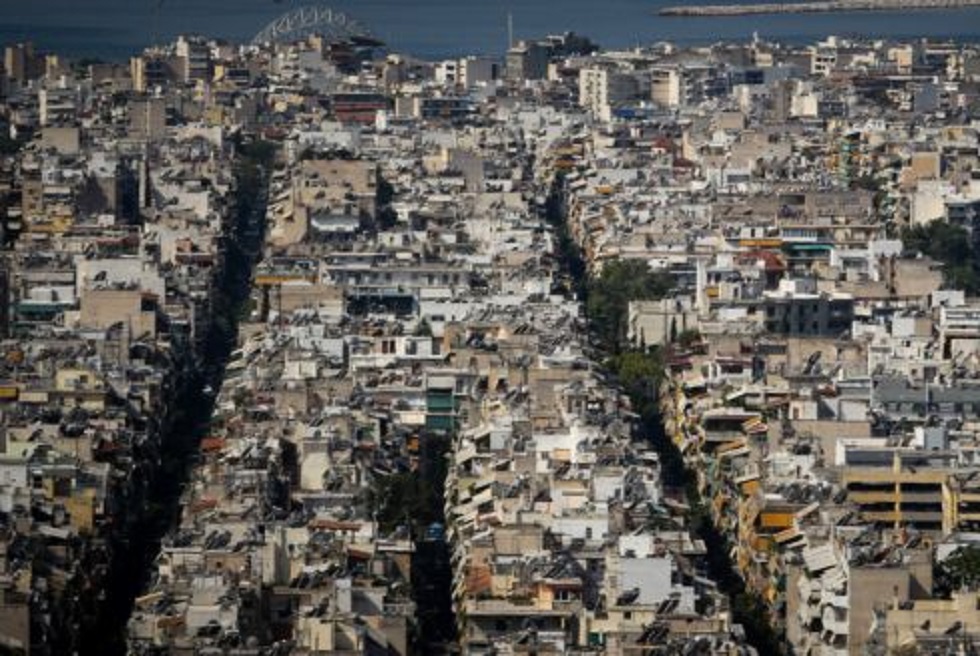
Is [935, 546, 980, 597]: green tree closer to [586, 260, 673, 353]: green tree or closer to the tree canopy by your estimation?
[586, 260, 673, 353]: green tree

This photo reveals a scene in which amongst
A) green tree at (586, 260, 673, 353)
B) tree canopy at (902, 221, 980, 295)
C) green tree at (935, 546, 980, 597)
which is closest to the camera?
green tree at (935, 546, 980, 597)

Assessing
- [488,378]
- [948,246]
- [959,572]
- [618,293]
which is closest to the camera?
[959,572]

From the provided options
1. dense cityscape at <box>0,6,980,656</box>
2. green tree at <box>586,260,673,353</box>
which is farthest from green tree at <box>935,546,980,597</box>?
green tree at <box>586,260,673,353</box>

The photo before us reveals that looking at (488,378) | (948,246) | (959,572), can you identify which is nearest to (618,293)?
(948,246)

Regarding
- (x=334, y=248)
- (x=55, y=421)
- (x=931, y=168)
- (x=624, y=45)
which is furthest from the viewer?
(x=624, y=45)

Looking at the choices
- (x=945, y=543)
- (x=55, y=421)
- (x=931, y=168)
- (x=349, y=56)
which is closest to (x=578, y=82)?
(x=349, y=56)

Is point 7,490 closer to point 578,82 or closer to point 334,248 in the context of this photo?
point 334,248

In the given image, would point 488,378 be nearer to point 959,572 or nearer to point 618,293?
point 618,293

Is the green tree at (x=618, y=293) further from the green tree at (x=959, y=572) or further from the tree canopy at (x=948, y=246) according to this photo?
the green tree at (x=959, y=572)
